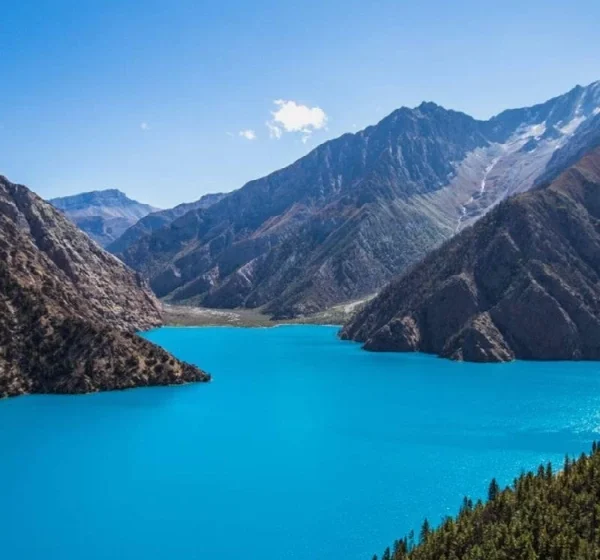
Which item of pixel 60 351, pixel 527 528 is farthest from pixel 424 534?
pixel 60 351

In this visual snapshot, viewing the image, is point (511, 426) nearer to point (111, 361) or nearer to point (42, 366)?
point (111, 361)

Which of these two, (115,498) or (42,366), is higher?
(42,366)

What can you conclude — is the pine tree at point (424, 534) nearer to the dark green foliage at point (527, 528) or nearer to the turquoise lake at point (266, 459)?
the dark green foliage at point (527, 528)

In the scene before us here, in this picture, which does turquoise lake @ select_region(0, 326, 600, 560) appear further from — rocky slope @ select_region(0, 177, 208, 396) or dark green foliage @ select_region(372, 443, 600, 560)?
dark green foliage @ select_region(372, 443, 600, 560)

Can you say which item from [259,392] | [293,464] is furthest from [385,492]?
[259,392]

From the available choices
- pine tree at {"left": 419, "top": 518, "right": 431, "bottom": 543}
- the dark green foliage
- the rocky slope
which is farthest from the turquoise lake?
the dark green foliage

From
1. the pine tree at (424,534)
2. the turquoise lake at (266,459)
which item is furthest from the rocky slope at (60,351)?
the pine tree at (424,534)
